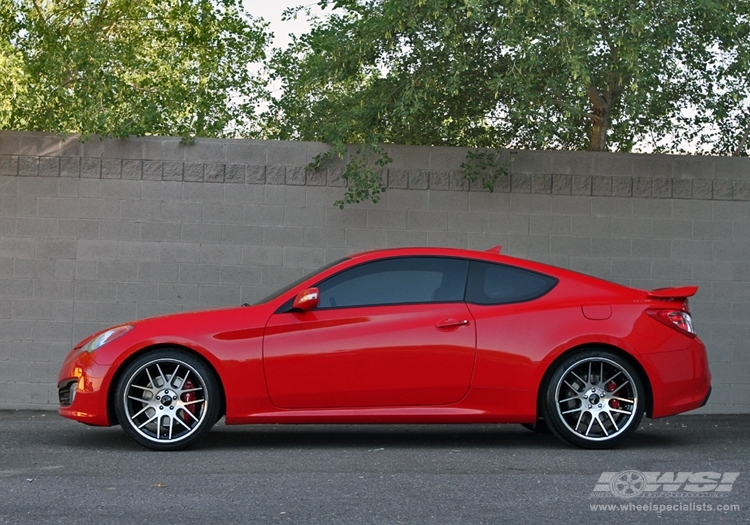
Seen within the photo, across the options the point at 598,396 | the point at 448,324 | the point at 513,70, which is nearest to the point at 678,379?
the point at 598,396

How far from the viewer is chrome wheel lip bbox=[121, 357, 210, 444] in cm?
748

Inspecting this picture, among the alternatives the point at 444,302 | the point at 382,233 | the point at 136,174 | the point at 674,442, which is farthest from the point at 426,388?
the point at 136,174

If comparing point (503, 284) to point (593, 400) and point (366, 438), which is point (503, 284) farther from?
point (366, 438)

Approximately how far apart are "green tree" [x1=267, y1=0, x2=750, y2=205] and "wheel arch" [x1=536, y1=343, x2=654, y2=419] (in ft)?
8.57

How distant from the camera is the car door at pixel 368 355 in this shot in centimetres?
755

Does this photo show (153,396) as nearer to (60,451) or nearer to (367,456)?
(60,451)

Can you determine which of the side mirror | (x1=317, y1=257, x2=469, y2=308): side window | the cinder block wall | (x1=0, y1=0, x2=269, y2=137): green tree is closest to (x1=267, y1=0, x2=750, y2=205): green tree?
the cinder block wall

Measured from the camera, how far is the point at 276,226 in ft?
36.3

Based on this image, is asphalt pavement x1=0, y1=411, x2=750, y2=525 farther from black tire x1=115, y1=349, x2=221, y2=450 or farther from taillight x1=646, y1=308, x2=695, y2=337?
taillight x1=646, y1=308, x2=695, y2=337

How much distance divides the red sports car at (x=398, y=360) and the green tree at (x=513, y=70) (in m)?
2.50

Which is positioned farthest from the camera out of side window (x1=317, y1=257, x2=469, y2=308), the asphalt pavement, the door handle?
side window (x1=317, y1=257, x2=469, y2=308)

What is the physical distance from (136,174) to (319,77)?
7.01 ft

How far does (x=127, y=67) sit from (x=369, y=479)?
687 centimetres

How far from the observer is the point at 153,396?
7531 mm
